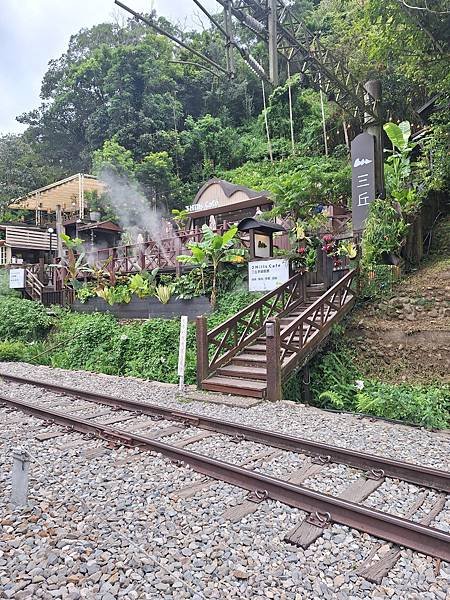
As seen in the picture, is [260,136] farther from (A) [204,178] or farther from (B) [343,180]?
(B) [343,180]

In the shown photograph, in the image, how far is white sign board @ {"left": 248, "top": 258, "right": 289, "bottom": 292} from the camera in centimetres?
1042

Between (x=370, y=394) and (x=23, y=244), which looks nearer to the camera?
(x=370, y=394)

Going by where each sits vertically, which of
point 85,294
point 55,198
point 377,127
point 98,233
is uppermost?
point 55,198

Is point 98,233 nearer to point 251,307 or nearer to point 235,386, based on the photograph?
point 251,307

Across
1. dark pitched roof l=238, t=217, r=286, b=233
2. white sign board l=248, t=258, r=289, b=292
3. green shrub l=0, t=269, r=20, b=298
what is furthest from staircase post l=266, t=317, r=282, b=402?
green shrub l=0, t=269, r=20, b=298

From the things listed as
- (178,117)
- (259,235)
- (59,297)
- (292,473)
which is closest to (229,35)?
(259,235)

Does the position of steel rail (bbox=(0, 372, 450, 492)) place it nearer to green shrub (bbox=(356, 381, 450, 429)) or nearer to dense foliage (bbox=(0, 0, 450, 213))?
green shrub (bbox=(356, 381, 450, 429))

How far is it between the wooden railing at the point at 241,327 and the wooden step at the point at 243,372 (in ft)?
0.56

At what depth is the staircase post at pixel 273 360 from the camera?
7.33 metres

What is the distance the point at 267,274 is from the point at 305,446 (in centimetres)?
609

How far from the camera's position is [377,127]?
10742 millimetres

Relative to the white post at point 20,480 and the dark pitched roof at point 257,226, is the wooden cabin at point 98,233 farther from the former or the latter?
the white post at point 20,480

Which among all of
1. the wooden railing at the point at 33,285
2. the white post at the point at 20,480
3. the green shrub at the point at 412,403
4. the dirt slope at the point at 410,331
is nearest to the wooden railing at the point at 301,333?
the dirt slope at the point at 410,331

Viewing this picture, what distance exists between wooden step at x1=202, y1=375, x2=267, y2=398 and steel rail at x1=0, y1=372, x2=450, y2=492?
157cm
